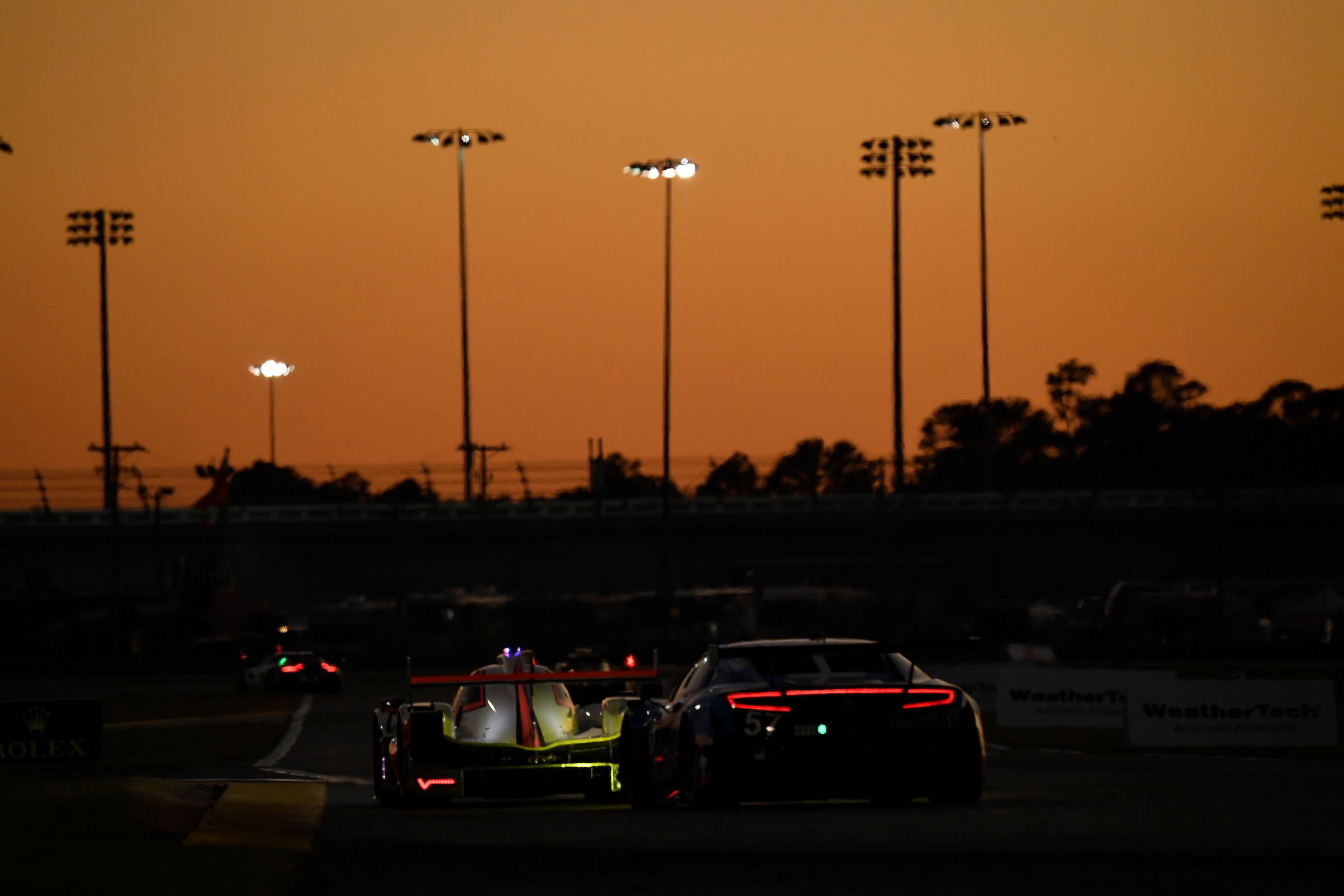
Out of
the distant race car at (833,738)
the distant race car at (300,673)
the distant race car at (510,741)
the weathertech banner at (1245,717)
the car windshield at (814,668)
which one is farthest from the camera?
the distant race car at (300,673)

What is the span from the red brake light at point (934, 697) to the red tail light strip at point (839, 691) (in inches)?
4.2

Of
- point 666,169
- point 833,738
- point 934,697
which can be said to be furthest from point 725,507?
point 833,738

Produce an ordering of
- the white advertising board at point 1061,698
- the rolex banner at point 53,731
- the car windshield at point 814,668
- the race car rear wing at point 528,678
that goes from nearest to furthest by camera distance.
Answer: the car windshield at point 814,668 → the race car rear wing at point 528,678 → the rolex banner at point 53,731 → the white advertising board at point 1061,698

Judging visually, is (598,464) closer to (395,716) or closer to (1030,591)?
(1030,591)

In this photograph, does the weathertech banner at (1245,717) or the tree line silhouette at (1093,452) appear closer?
the weathertech banner at (1245,717)

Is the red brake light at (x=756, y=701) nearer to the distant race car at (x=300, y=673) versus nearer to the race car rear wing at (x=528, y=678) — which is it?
the race car rear wing at (x=528, y=678)

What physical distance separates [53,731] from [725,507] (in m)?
60.5

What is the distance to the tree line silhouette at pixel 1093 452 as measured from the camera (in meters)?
130

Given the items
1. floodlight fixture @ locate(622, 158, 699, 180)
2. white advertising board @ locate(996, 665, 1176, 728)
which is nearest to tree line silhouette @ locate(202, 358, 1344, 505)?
floodlight fixture @ locate(622, 158, 699, 180)

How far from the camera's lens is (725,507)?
8225cm

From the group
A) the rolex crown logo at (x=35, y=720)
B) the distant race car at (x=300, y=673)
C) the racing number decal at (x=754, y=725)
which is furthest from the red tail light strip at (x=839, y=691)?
the distant race car at (x=300, y=673)

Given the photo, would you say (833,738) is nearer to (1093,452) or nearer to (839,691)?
(839,691)

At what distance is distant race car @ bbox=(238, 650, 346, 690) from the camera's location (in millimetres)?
47750

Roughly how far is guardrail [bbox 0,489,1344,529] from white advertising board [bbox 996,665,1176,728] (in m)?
47.3
